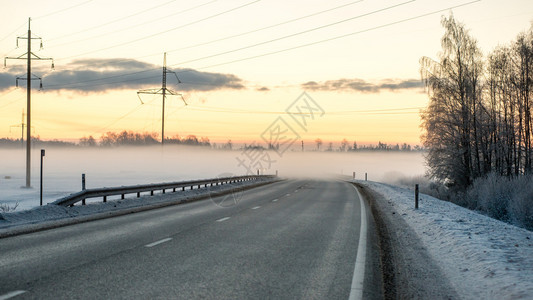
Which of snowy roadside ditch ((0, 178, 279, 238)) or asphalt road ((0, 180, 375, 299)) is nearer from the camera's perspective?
asphalt road ((0, 180, 375, 299))

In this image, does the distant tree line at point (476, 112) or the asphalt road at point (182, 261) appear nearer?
the asphalt road at point (182, 261)

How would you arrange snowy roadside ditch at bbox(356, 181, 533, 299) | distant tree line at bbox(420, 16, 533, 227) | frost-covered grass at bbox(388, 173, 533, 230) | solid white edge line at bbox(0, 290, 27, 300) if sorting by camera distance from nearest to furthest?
solid white edge line at bbox(0, 290, 27, 300) → snowy roadside ditch at bbox(356, 181, 533, 299) → frost-covered grass at bbox(388, 173, 533, 230) → distant tree line at bbox(420, 16, 533, 227)

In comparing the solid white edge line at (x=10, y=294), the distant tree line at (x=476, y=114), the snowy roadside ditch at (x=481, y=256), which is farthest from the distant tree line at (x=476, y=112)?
the solid white edge line at (x=10, y=294)

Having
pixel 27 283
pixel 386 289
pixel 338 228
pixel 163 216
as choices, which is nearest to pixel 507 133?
pixel 338 228

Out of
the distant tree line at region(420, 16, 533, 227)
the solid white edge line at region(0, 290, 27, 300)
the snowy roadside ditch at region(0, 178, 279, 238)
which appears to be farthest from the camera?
the distant tree line at region(420, 16, 533, 227)

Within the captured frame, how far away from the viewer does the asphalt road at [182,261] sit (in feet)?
17.1

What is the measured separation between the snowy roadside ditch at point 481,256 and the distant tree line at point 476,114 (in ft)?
79.5

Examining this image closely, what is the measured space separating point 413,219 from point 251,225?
5759 millimetres

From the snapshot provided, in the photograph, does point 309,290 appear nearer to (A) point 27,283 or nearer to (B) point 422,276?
(B) point 422,276

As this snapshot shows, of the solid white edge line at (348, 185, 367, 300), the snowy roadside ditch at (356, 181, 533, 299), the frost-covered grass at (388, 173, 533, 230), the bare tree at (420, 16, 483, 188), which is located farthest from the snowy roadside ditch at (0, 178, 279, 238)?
the bare tree at (420, 16, 483, 188)

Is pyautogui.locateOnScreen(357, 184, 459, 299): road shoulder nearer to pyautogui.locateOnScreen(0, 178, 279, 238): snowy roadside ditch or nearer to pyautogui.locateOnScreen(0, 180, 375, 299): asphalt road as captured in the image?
pyautogui.locateOnScreen(0, 180, 375, 299): asphalt road

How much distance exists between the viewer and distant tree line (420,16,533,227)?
3338 cm

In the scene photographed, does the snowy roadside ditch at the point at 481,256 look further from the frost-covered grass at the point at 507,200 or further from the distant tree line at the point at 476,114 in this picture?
the distant tree line at the point at 476,114

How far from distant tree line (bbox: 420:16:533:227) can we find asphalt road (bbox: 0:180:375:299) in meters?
26.5
